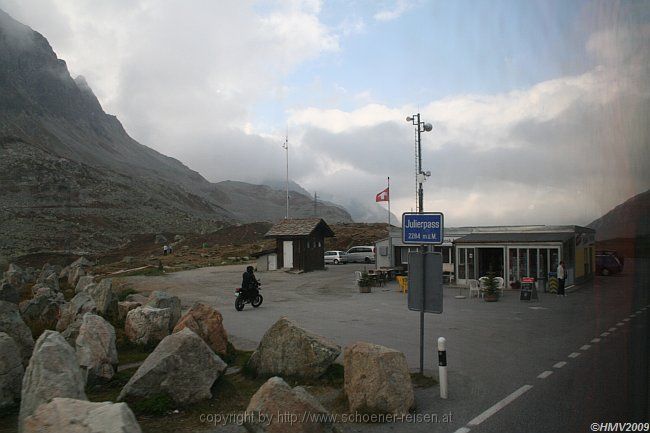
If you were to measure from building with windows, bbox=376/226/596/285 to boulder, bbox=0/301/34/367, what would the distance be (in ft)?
66.0

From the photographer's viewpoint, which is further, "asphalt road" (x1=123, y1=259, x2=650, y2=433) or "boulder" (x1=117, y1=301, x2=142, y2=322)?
"boulder" (x1=117, y1=301, x2=142, y2=322)

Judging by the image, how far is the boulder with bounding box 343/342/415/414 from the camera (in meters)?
7.28

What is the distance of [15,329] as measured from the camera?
10797 millimetres

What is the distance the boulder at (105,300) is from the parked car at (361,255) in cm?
3522

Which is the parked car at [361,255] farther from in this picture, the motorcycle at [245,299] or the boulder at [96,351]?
the boulder at [96,351]

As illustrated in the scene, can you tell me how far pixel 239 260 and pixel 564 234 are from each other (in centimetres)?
3242

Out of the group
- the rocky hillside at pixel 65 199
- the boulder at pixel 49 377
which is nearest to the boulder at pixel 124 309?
the boulder at pixel 49 377

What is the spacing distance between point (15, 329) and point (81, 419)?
292 inches

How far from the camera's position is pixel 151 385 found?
7.68 metres

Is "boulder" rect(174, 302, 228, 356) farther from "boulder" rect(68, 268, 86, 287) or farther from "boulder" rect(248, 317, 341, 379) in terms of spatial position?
"boulder" rect(68, 268, 86, 287)

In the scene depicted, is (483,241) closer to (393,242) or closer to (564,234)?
(564,234)

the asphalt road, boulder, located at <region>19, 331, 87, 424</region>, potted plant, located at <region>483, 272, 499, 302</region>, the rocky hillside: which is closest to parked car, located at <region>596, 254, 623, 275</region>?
the asphalt road

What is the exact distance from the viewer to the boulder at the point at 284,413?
5.96 metres

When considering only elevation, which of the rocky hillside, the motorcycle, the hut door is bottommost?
the motorcycle
